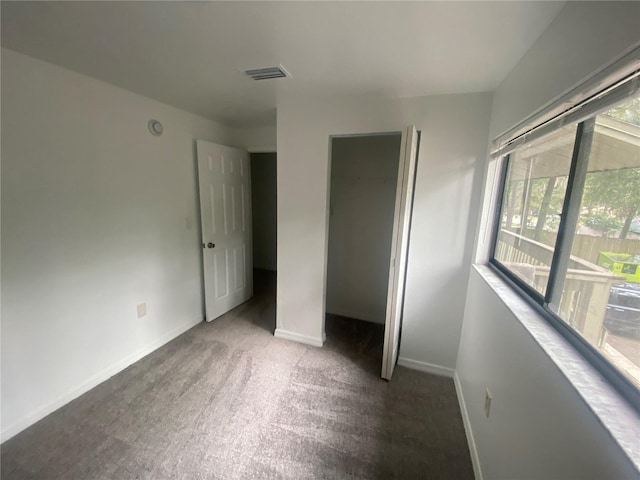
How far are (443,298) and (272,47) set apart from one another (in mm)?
2113

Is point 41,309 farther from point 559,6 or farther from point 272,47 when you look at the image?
point 559,6

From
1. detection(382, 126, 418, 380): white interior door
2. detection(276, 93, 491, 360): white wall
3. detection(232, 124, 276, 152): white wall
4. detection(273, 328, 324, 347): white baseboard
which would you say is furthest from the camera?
detection(232, 124, 276, 152): white wall

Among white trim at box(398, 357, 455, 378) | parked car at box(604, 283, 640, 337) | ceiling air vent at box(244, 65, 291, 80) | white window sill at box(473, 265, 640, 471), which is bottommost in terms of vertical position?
white trim at box(398, 357, 455, 378)

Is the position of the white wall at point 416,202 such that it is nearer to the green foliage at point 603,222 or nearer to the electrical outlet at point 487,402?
the electrical outlet at point 487,402

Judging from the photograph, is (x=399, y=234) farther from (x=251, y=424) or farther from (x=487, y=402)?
(x=251, y=424)

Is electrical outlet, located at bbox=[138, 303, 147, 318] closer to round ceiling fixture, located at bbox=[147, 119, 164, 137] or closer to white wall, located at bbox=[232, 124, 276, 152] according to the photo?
round ceiling fixture, located at bbox=[147, 119, 164, 137]

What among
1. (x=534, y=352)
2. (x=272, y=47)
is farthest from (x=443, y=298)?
(x=272, y=47)

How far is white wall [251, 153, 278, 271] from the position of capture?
4.48m

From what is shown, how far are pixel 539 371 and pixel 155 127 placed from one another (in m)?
2.94

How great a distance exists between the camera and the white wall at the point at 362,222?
269cm

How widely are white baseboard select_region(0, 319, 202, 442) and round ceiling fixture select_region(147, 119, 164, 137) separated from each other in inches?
74.2

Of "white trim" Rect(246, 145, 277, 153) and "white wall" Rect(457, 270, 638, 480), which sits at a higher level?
"white trim" Rect(246, 145, 277, 153)

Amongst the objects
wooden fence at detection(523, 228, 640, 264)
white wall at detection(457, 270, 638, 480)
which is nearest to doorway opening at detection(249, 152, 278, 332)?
white wall at detection(457, 270, 638, 480)

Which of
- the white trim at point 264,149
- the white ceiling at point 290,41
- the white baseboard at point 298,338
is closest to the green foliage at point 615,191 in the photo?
the white ceiling at point 290,41
